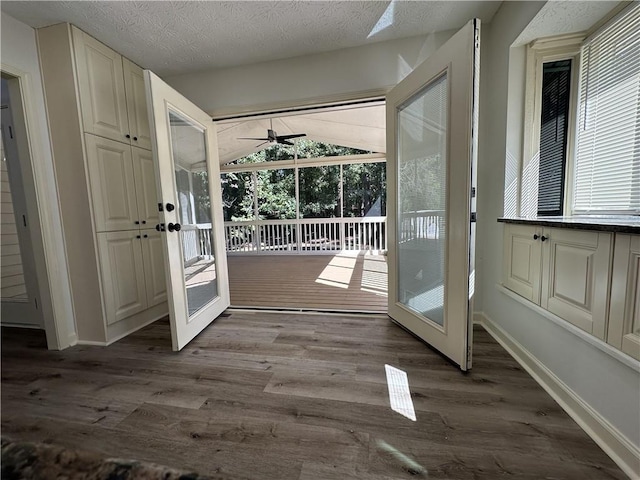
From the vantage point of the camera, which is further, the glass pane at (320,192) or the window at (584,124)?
the glass pane at (320,192)

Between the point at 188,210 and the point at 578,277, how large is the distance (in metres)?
2.44

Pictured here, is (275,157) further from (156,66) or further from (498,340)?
(498,340)

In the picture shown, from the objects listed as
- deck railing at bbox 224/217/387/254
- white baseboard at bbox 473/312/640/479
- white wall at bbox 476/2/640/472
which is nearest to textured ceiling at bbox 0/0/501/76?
white wall at bbox 476/2/640/472

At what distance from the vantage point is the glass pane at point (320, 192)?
6348 millimetres

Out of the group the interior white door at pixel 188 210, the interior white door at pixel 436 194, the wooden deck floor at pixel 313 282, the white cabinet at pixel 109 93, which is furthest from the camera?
the wooden deck floor at pixel 313 282

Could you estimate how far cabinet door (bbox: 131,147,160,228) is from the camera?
227 centimetres

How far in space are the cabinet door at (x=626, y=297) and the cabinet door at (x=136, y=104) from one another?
9.78 feet

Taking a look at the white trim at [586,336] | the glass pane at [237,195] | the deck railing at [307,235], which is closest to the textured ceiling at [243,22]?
the white trim at [586,336]

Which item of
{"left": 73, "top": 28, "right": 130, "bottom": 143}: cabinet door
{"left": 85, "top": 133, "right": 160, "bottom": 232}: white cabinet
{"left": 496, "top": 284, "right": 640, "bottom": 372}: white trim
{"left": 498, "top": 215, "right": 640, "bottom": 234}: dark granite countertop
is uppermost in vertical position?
{"left": 73, "top": 28, "right": 130, "bottom": 143}: cabinet door

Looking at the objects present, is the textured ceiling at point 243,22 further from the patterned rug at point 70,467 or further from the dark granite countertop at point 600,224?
the patterned rug at point 70,467

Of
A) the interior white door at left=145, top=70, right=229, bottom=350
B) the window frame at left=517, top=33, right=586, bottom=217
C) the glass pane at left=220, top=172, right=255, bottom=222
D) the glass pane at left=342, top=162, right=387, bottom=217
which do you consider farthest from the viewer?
the glass pane at left=220, top=172, right=255, bottom=222

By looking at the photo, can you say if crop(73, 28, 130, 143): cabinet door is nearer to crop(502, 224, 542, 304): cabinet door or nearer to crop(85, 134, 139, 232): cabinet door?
crop(85, 134, 139, 232): cabinet door

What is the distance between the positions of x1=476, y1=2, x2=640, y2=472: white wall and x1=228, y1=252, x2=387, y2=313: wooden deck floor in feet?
3.34

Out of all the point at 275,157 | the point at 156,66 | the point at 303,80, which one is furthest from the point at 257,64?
the point at 275,157
